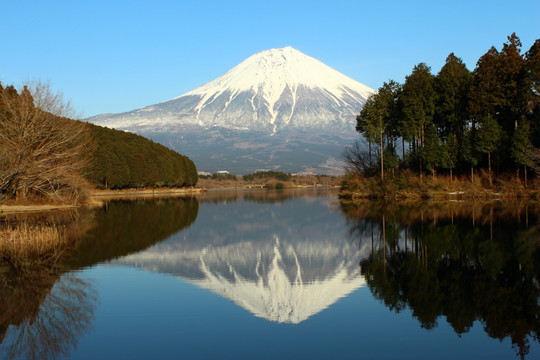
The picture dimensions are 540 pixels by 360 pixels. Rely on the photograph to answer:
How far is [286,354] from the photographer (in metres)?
5.71

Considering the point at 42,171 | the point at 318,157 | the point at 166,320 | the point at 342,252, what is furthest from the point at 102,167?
the point at 318,157

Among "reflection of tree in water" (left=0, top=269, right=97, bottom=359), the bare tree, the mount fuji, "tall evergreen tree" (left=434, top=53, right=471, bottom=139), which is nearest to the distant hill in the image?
the bare tree

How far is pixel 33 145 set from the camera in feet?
89.6

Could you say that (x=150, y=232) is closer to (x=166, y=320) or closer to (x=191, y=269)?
(x=191, y=269)

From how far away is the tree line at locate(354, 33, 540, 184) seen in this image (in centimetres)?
3312

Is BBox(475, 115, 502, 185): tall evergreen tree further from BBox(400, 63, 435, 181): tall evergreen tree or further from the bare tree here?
the bare tree

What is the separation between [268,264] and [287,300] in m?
3.39

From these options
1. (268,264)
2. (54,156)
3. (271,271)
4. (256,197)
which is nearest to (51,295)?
(271,271)

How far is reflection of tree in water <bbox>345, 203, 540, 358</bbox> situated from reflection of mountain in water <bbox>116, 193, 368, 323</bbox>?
0.76 m

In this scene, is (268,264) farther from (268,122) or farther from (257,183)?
(268,122)

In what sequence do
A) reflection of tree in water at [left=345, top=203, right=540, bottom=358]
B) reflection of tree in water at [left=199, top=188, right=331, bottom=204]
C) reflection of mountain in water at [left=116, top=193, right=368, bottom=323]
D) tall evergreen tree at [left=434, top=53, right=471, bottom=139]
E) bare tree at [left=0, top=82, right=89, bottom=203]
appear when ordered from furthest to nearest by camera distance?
reflection of tree in water at [left=199, top=188, right=331, bottom=204] → tall evergreen tree at [left=434, top=53, right=471, bottom=139] → bare tree at [left=0, top=82, right=89, bottom=203] → reflection of mountain in water at [left=116, top=193, right=368, bottom=323] → reflection of tree in water at [left=345, top=203, right=540, bottom=358]

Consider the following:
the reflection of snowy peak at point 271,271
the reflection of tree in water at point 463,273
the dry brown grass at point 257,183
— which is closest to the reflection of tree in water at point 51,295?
the reflection of snowy peak at point 271,271

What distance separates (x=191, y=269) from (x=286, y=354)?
597 centimetres

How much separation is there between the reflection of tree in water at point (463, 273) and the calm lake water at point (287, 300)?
0.03 metres
